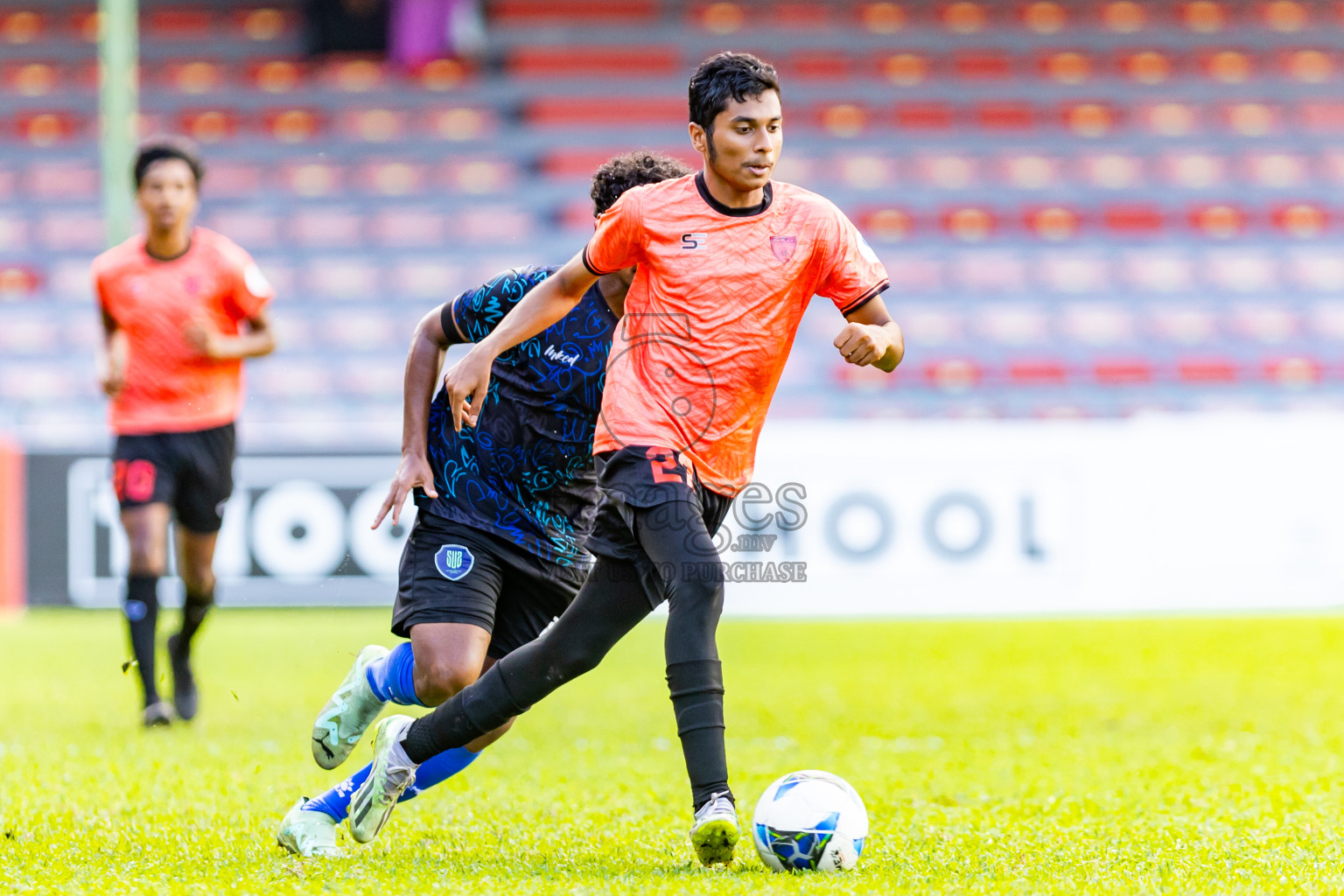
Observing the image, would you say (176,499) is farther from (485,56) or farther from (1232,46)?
(1232,46)

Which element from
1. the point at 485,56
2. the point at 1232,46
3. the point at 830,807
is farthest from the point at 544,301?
the point at 1232,46

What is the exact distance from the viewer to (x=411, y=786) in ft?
12.0

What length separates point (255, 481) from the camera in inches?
436

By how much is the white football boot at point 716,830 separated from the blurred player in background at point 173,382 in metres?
3.53

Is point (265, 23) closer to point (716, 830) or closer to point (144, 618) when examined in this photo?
point (144, 618)

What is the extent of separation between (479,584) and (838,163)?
1436cm

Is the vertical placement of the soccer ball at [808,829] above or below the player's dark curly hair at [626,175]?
below

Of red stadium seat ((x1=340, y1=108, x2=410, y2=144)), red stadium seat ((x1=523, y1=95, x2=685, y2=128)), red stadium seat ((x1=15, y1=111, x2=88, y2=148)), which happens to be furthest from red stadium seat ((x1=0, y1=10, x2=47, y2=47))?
red stadium seat ((x1=523, y1=95, x2=685, y2=128))

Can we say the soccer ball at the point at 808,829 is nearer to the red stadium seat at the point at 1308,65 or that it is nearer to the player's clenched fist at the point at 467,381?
the player's clenched fist at the point at 467,381

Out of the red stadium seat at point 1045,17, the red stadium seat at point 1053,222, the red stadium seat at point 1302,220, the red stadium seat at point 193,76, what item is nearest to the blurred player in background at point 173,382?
the red stadium seat at point 1053,222

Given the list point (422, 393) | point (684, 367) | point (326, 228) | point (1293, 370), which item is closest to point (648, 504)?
point (684, 367)

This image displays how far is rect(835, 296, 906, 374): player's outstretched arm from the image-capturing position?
10.5 ft

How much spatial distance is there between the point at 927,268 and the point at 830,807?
14108 millimetres

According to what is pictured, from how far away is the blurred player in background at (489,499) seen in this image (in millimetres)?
3791
